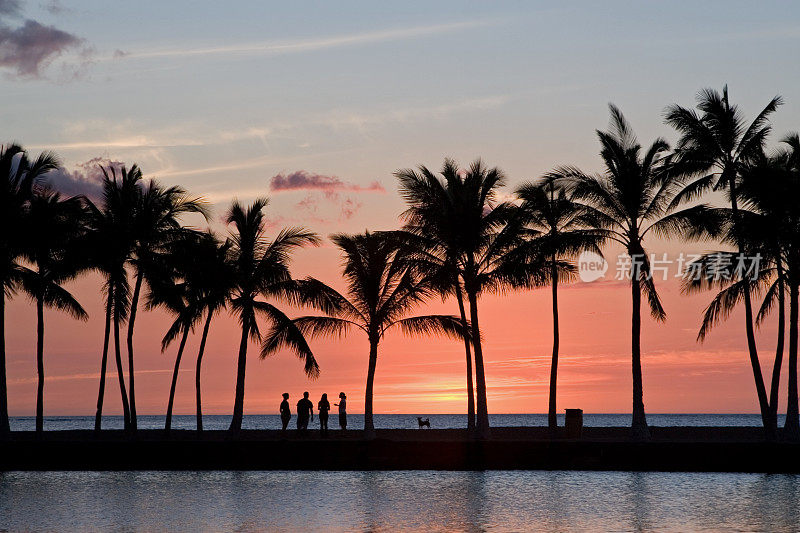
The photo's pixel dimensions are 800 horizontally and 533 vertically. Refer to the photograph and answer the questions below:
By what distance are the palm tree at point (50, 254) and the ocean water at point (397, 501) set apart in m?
8.64

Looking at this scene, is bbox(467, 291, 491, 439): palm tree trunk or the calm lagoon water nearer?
the calm lagoon water

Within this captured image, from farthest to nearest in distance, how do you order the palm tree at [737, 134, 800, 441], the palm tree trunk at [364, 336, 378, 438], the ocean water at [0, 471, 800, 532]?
the palm tree trunk at [364, 336, 378, 438] < the palm tree at [737, 134, 800, 441] < the ocean water at [0, 471, 800, 532]

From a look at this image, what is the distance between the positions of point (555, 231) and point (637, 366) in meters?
7.26

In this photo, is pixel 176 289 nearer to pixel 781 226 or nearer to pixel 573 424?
pixel 573 424

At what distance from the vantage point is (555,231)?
47281 millimetres

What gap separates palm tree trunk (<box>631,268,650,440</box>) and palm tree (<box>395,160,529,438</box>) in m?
4.84

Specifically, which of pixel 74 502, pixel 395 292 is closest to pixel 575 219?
pixel 395 292

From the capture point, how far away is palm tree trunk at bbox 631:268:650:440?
141 feet

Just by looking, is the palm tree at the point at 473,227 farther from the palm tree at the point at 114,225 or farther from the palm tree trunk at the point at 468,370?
the palm tree at the point at 114,225

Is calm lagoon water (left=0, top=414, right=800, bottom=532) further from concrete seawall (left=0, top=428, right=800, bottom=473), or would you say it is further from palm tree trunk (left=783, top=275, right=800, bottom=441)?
palm tree trunk (left=783, top=275, right=800, bottom=441)

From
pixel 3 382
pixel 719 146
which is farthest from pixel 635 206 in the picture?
pixel 3 382

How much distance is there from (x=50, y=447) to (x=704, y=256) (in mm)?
28152

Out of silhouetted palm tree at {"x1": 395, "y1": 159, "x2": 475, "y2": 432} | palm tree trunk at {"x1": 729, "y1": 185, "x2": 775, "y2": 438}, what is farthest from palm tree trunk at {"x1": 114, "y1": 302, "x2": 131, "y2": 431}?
palm tree trunk at {"x1": 729, "y1": 185, "x2": 775, "y2": 438}

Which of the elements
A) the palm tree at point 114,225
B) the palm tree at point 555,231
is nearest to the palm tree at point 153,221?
the palm tree at point 114,225
